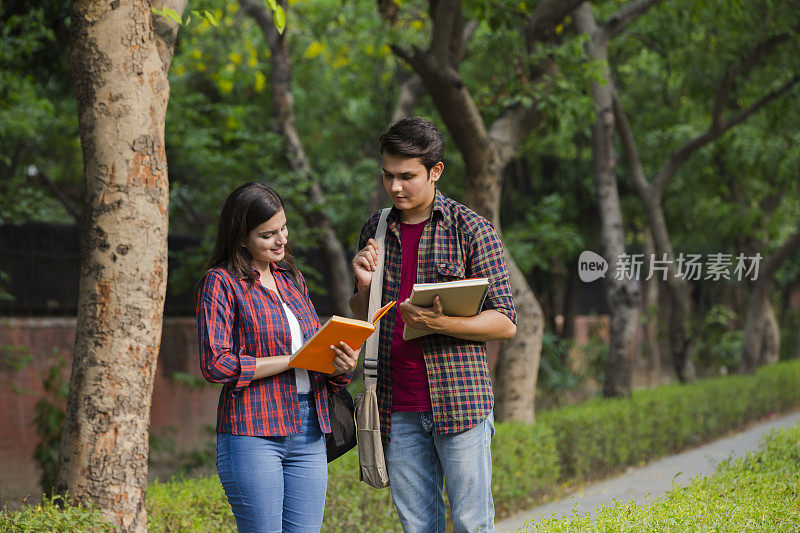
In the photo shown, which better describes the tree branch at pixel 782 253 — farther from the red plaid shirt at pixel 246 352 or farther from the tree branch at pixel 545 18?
the red plaid shirt at pixel 246 352

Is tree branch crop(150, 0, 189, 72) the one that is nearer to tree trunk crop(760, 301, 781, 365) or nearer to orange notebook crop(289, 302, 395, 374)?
orange notebook crop(289, 302, 395, 374)

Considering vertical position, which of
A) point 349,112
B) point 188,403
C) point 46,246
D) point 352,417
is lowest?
point 188,403

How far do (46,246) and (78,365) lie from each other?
803 cm

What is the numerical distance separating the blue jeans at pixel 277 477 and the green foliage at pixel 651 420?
16.0 ft

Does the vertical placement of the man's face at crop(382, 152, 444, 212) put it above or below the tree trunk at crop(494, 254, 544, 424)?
above

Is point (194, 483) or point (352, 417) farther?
point (194, 483)

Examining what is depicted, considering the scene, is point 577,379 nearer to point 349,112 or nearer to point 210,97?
point 349,112

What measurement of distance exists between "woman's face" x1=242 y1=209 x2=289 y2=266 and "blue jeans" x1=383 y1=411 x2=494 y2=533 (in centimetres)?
79

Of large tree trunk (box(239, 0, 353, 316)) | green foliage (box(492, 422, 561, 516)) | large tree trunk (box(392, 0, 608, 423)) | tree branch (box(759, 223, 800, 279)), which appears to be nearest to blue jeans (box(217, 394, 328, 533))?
green foliage (box(492, 422, 561, 516))

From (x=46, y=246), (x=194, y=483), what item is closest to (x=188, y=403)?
(x=46, y=246)

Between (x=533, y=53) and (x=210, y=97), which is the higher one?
(x=210, y=97)

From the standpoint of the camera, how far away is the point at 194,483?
5.15 meters

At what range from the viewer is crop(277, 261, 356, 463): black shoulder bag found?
11.1 feet

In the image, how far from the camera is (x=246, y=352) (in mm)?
3211
